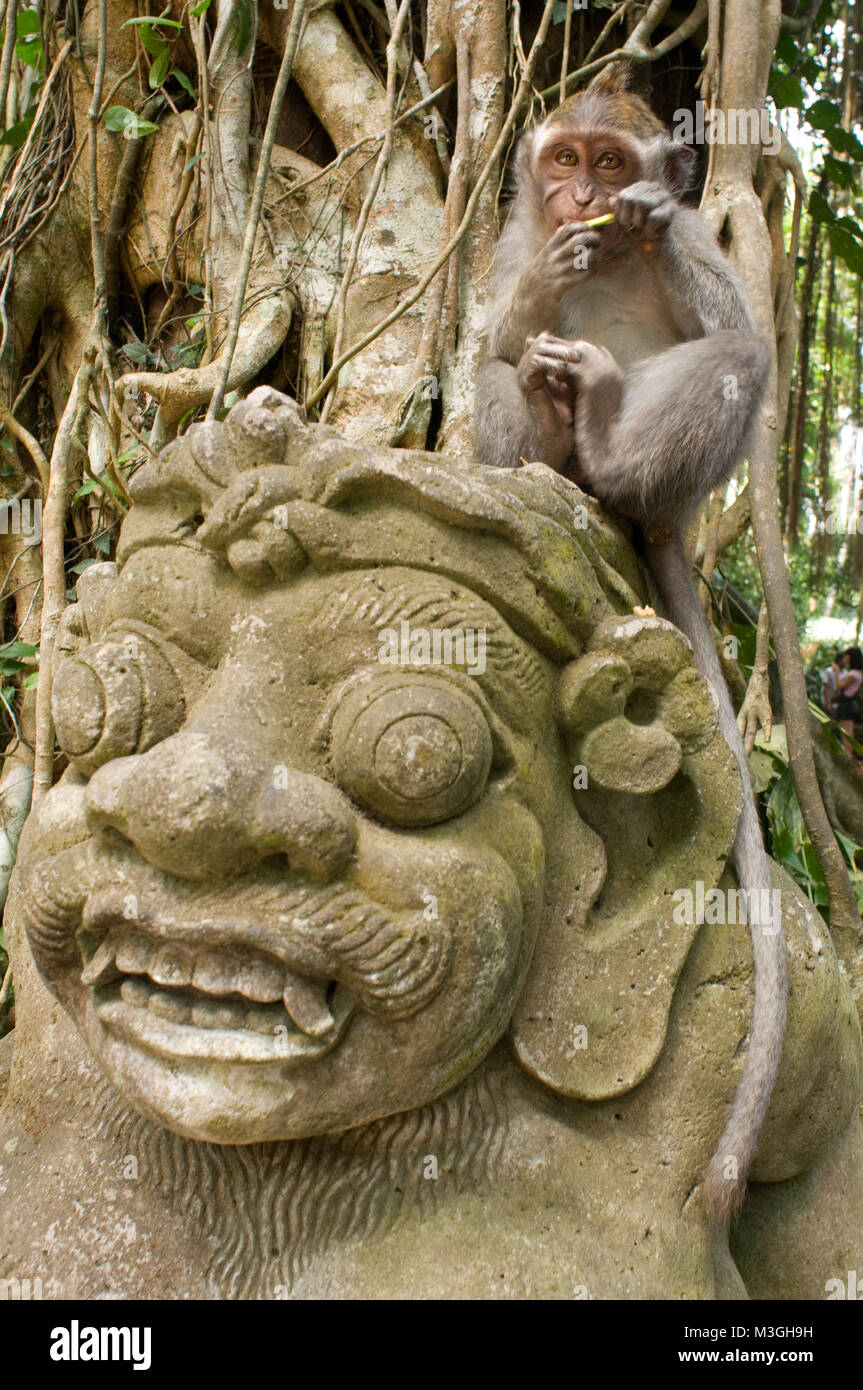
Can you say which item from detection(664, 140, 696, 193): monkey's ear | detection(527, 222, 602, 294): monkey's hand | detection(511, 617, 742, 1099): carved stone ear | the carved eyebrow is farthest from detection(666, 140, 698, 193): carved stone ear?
the carved eyebrow

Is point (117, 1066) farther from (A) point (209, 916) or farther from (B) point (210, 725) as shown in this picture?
(B) point (210, 725)

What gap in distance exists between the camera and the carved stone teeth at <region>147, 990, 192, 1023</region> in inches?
64.4

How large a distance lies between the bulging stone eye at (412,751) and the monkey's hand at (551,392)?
105 centimetres

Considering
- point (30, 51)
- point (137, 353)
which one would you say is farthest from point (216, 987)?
point (30, 51)

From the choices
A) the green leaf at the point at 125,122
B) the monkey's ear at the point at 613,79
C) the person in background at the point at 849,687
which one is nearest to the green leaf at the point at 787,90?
the monkey's ear at the point at 613,79

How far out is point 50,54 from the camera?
377 centimetres

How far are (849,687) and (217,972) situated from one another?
20.9 feet

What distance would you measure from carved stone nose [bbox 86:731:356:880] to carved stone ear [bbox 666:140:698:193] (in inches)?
86.8

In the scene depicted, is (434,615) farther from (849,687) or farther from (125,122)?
(849,687)

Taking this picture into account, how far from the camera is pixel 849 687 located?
7203mm

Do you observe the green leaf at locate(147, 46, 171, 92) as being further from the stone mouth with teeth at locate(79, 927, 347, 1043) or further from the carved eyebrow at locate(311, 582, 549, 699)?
the stone mouth with teeth at locate(79, 927, 347, 1043)

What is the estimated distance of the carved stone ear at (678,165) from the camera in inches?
117

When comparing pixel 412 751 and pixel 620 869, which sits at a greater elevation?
pixel 412 751
